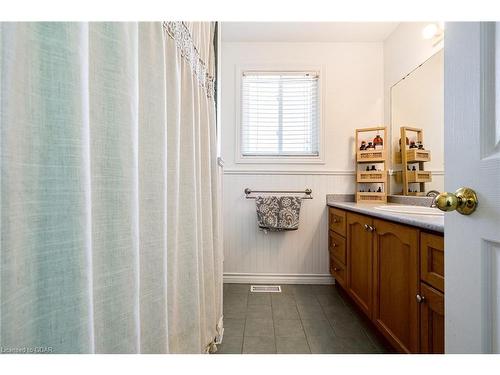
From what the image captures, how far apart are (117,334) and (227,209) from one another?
6.35 ft

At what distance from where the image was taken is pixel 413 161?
1979 millimetres

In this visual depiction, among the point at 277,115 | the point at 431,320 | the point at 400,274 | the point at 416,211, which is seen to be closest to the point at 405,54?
the point at 277,115

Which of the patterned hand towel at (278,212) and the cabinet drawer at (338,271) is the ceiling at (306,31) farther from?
the cabinet drawer at (338,271)

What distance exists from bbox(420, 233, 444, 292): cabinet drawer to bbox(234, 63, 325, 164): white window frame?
1.57 meters

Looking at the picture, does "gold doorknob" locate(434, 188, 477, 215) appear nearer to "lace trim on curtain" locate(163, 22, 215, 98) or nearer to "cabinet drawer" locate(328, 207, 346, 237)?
"lace trim on curtain" locate(163, 22, 215, 98)

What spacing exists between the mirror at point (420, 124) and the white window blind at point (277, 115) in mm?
723

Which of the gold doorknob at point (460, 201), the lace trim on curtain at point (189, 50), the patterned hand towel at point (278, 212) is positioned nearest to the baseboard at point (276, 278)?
the patterned hand towel at point (278, 212)

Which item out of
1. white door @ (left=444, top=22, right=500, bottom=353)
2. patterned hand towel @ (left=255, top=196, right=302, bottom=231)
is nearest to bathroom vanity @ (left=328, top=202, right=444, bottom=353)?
white door @ (left=444, top=22, right=500, bottom=353)

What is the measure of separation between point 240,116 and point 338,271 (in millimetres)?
1712

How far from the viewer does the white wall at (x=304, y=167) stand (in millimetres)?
2453

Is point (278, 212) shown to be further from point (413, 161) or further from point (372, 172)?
point (413, 161)

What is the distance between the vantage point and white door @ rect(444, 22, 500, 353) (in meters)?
0.45

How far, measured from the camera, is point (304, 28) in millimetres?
2268
